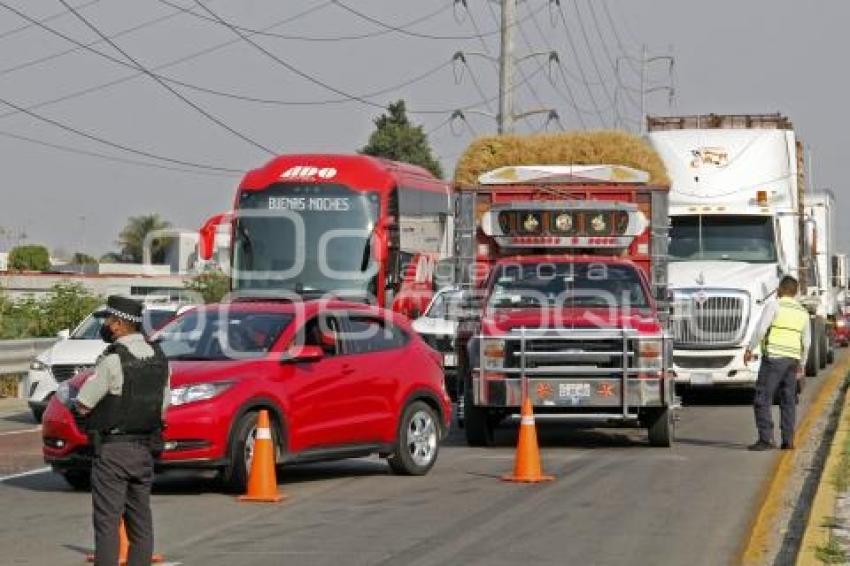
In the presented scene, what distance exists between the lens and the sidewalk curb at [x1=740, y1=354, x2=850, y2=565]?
11.5 m

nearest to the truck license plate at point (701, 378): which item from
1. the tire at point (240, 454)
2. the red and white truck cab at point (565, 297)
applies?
the red and white truck cab at point (565, 297)

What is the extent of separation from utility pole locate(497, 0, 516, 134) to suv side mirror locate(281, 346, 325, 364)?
80.3 ft

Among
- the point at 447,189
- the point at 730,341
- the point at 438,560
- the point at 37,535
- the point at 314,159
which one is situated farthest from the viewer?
the point at 447,189

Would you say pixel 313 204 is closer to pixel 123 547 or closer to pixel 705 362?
pixel 705 362

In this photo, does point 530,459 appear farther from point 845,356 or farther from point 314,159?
point 845,356

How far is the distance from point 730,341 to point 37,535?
609 inches

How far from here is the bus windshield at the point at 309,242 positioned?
29.7 meters

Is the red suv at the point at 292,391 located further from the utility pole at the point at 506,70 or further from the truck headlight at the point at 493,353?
the utility pole at the point at 506,70

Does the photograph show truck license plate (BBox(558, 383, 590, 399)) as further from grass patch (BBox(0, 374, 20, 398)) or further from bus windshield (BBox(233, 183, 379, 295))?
grass patch (BBox(0, 374, 20, 398))

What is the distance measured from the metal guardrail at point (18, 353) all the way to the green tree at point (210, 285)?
18726 millimetres

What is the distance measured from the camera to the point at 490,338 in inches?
733

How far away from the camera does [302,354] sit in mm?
15078

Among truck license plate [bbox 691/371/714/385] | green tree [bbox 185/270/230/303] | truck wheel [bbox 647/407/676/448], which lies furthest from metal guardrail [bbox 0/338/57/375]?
green tree [bbox 185/270/230/303]

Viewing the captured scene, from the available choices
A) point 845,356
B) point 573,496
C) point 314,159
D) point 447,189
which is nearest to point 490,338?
point 573,496
